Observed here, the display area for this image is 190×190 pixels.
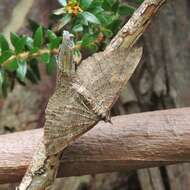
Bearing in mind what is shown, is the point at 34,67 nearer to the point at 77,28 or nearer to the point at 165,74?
the point at 77,28

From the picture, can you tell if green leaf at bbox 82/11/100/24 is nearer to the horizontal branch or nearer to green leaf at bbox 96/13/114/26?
green leaf at bbox 96/13/114/26

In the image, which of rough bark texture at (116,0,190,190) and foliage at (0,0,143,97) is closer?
foliage at (0,0,143,97)

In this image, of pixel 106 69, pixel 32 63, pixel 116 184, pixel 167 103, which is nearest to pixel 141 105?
pixel 167 103

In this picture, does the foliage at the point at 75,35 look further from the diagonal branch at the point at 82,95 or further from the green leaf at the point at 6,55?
the diagonal branch at the point at 82,95

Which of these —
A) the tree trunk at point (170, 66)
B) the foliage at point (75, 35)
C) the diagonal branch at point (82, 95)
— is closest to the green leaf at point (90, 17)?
the foliage at point (75, 35)

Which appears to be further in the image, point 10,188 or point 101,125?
point 10,188

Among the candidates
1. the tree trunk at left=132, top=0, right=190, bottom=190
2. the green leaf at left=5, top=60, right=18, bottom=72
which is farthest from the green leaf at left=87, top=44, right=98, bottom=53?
the tree trunk at left=132, top=0, right=190, bottom=190

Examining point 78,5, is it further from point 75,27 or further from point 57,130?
point 57,130
